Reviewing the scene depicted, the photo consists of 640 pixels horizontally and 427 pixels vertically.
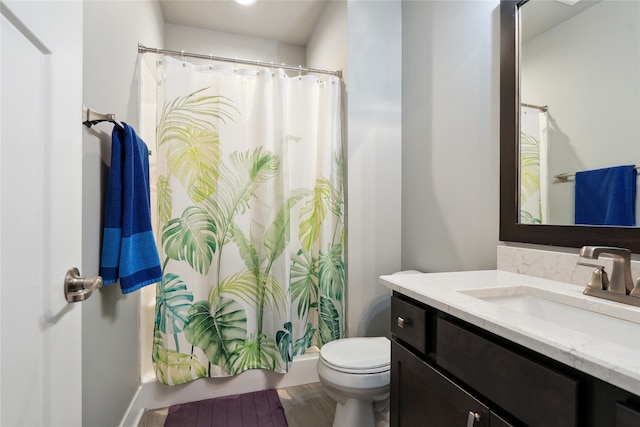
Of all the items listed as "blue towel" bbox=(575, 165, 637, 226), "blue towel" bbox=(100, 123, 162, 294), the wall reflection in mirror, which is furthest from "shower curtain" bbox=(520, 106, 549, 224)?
"blue towel" bbox=(100, 123, 162, 294)

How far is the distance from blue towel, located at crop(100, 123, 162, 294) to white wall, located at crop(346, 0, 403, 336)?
1196 millimetres

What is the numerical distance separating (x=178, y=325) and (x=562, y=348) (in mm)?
1818

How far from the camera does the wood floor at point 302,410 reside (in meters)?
1.69

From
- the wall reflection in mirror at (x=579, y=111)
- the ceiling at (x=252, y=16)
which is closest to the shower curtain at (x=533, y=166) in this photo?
the wall reflection in mirror at (x=579, y=111)

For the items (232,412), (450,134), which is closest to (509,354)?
(450,134)

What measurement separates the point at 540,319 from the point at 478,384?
0.27 metres

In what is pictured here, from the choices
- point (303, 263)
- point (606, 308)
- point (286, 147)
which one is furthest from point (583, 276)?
point (286, 147)

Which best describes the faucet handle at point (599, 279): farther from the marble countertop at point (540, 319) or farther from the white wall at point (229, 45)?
the white wall at point (229, 45)

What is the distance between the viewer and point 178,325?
1.80 metres

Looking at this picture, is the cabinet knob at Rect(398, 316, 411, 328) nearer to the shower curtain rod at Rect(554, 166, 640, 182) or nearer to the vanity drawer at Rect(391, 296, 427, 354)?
the vanity drawer at Rect(391, 296, 427, 354)

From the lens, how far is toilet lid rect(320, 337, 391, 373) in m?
1.38

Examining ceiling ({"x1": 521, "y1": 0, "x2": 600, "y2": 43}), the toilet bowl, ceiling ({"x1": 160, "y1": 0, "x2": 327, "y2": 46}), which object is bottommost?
the toilet bowl

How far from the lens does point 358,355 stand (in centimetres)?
148

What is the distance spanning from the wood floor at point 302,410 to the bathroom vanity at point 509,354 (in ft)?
2.52
